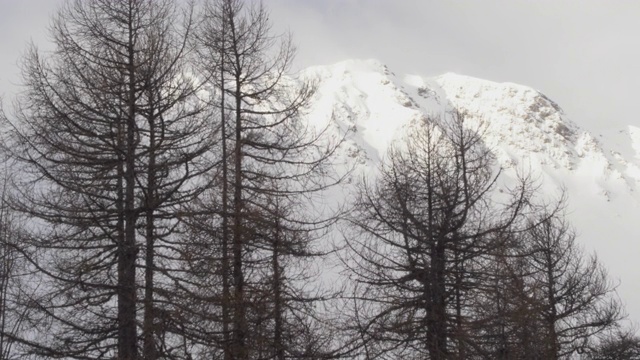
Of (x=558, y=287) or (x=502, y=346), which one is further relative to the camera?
(x=558, y=287)

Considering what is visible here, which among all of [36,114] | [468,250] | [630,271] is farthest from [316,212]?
[630,271]

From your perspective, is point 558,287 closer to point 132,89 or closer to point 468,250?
point 468,250

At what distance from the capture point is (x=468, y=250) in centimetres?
1273

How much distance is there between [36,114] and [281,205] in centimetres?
416

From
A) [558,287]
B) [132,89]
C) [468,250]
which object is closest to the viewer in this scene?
[132,89]

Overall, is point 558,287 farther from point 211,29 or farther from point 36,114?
point 36,114

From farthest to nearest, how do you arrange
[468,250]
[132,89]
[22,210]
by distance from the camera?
[468,250] < [132,89] < [22,210]

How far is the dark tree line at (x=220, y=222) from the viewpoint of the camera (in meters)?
11.0

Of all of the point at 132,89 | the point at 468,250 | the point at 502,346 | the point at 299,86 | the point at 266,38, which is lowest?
the point at 502,346

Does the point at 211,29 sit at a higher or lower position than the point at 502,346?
higher

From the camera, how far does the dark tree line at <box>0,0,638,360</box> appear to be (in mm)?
11008

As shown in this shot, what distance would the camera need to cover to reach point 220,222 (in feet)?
41.1

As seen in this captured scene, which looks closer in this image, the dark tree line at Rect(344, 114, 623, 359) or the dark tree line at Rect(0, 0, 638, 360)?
the dark tree line at Rect(0, 0, 638, 360)

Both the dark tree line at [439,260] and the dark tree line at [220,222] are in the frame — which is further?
the dark tree line at [439,260]
